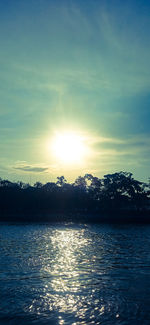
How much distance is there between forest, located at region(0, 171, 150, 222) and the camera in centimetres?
15575

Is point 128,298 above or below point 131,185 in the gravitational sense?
below

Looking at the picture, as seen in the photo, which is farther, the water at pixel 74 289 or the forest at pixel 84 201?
the forest at pixel 84 201

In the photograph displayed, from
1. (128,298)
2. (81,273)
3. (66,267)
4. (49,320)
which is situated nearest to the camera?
(49,320)

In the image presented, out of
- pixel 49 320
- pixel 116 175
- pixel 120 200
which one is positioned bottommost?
pixel 49 320

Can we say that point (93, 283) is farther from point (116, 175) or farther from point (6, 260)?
point (116, 175)

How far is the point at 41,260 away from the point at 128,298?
16.1 m

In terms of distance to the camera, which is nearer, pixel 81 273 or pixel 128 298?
pixel 128 298

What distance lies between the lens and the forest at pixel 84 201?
156m

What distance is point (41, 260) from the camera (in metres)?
36.1

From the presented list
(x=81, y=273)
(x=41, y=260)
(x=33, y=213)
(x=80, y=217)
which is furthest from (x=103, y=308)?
(x=33, y=213)

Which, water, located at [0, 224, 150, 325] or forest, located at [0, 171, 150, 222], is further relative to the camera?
forest, located at [0, 171, 150, 222]

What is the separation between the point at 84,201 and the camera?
536 feet

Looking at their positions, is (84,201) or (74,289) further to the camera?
(84,201)

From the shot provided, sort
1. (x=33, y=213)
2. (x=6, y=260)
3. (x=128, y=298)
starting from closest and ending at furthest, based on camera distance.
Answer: (x=128, y=298) < (x=6, y=260) < (x=33, y=213)
